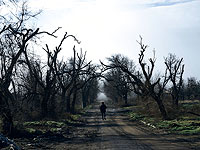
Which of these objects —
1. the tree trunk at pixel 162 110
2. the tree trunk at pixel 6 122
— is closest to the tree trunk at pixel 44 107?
the tree trunk at pixel 162 110

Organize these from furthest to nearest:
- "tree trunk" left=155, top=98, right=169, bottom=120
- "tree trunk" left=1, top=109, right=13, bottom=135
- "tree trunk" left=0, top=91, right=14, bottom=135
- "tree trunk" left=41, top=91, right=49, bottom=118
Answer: "tree trunk" left=41, top=91, right=49, bottom=118 < "tree trunk" left=155, top=98, right=169, bottom=120 < "tree trunk" left=1, top=109, right=13, bottom=135 < "tree trunk" left=0, top=91, right=14, bottom=135

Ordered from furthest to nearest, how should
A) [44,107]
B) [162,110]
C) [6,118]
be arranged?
1. [44,107]
2. [162,110]
3. [6,118]

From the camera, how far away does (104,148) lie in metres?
13.5

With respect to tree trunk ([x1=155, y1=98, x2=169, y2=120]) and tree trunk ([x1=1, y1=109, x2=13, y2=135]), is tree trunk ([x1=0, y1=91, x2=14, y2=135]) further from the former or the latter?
tree trunk ([x1=155, y1=98, x2=169, y2=120])

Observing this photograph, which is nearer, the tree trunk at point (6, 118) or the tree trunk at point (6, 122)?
the tree trunk at point (6, 118)

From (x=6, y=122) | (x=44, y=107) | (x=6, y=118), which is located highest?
(x=44, y=107)

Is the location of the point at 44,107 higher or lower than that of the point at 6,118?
higher

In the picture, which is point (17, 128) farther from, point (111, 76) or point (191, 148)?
point (111, 76)

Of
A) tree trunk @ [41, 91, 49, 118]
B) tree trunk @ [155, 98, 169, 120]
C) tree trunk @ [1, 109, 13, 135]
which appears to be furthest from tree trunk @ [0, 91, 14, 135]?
tree trunk @ [155, 98, 169, 120]

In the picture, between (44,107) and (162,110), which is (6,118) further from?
(162,110)

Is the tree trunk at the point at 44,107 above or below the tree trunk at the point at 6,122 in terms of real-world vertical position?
above

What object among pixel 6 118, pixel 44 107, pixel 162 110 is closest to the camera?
pixel 6 118

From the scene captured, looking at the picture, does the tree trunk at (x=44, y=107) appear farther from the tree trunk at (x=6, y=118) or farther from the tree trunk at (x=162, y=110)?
the tree trunk at (x=6, y=118)

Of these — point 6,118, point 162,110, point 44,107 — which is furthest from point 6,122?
point 162,110
